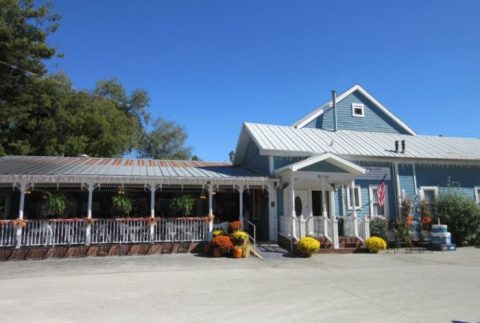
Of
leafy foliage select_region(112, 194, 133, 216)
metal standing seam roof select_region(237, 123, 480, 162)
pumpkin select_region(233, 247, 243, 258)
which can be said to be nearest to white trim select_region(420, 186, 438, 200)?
metal standing seam roof select_region(237, 123, 480, 162)

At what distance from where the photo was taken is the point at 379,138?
20094 mm

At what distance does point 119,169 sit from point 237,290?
9.26 m

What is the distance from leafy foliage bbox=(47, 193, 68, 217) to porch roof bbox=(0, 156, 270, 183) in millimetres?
740

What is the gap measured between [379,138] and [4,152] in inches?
992

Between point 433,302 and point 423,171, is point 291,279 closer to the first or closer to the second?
point 433,302

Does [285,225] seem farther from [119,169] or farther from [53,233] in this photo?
[53,233]

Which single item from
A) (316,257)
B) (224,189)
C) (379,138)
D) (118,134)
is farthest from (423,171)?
(118,134)

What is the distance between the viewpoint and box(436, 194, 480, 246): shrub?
54.8ft

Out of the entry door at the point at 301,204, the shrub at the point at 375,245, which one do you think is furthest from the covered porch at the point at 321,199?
the shrub at the point at 375,245

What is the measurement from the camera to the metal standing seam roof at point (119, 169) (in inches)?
537

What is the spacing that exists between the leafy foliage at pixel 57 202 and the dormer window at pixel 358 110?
16.0m

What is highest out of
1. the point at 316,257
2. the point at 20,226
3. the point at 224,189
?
the point at 224,189

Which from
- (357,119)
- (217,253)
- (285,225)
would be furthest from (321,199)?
(357,119)

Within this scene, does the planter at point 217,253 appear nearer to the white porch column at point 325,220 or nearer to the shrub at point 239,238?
the shrub at point 239,238
